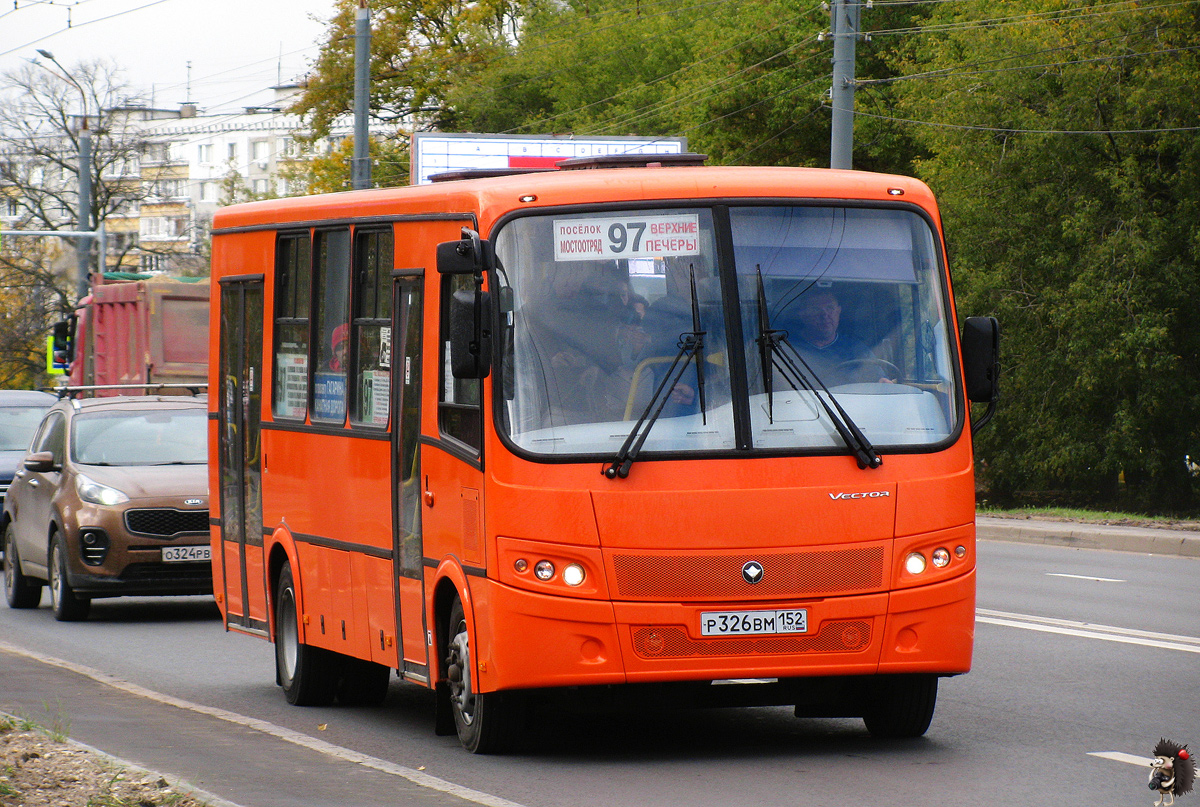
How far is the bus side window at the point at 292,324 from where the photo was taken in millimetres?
10586

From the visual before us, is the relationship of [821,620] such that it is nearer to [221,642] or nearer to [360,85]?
[221,642]

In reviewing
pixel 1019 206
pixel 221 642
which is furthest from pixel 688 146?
Answer: pixel 221 642

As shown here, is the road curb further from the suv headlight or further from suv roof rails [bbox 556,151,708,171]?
suv roof rails [bbox 556,151,708,171]

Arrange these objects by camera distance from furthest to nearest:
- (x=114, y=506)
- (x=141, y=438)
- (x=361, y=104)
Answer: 1. (x=361, y=104)
2. (x=141, y=438)
3. (x=114, y=506)

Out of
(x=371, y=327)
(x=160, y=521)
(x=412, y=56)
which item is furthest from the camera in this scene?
(x=412, y=56)

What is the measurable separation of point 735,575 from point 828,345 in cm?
110

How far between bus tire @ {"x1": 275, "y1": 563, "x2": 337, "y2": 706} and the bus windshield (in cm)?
307

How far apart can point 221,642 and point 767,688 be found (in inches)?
265

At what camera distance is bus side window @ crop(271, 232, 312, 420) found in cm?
1059

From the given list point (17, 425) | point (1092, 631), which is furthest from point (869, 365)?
point (17, 425)

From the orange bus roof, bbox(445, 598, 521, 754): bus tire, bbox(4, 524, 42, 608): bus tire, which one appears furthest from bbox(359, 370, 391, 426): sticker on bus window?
bbox(4, 524, 42, 608): bus tire

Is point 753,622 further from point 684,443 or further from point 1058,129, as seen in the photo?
point 1058,129

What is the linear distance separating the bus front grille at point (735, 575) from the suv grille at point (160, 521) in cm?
839

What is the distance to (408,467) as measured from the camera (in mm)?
9109
